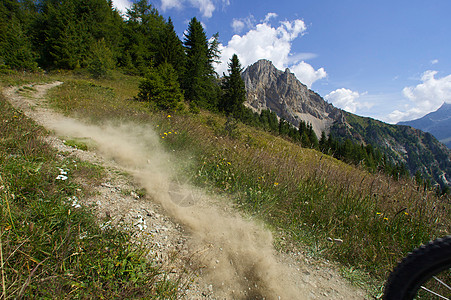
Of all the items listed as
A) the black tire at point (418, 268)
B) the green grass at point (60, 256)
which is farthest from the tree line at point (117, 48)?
the black tire at point (418, 268)

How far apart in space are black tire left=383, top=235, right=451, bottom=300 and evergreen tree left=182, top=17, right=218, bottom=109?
1612 cm

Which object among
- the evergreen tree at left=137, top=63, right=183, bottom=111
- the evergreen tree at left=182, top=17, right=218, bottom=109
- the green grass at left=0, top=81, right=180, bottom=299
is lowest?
the green grass at left=0, top=81, right=180, bottom=299

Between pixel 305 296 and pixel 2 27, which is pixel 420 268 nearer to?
pixel 305 296

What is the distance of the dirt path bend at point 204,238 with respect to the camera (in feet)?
8.27

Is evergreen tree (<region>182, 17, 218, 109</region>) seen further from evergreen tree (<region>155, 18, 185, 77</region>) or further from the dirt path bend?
the dirt path bend

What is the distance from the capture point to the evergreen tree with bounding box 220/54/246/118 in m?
31.8

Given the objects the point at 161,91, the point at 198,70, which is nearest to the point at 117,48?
the point at 198,70

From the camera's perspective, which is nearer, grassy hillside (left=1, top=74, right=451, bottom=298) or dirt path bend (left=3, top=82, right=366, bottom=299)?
dirt path bend (left=3, top=82, right=366, bottom=299)

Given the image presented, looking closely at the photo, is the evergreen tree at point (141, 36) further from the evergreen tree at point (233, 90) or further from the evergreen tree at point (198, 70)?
the evergreen tree at point (233, 90)

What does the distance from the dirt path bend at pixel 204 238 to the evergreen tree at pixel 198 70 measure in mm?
12948

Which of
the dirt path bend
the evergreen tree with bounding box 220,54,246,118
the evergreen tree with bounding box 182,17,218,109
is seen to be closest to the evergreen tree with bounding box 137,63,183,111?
the evergreen tree with bounding box 182,17,218,109

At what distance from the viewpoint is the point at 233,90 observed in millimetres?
32250

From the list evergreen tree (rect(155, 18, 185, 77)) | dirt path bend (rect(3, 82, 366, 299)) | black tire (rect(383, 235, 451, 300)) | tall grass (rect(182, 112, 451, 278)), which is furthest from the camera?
evergreen tree (rect(155, 18, 185, 77))

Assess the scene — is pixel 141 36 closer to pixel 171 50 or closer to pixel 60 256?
pixel 171 50
